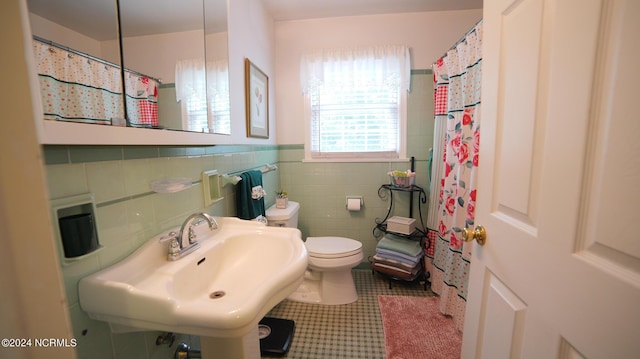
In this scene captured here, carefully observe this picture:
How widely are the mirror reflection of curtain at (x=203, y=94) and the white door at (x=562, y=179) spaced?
44.4 inches

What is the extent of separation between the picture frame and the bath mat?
162cm

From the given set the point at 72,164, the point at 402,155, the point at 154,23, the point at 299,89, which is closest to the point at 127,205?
the point at 72,164

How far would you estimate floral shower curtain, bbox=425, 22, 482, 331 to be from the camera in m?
1.52

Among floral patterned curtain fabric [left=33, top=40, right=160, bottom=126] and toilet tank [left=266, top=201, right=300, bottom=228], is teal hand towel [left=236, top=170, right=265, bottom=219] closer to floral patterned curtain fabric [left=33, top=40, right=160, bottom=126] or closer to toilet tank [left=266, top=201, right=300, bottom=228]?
toilet tank [left=266, top=201, right=300, bottom=228]

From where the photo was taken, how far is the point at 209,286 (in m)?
0.99

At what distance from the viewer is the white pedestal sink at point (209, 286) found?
24.3 inches

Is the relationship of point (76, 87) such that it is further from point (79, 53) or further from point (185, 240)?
point (185, 240)

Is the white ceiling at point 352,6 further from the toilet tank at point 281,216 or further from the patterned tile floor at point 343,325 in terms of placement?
the patterned tile floor at point 343,325

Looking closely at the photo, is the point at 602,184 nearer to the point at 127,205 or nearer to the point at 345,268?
the point at 127,205

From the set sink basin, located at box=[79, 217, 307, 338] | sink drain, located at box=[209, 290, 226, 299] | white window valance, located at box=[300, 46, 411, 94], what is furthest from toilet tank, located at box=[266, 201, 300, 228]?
white window valance, located at box=[300, 46, 411, 94]

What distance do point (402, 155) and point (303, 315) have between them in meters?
1.58

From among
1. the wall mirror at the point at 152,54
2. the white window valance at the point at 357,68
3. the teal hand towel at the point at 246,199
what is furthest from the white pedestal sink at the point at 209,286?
the white window valance at the point at 357,68

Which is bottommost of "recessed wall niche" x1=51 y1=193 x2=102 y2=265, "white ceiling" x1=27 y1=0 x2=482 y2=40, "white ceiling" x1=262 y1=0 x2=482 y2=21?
"recessed wall niche" x1=51 y1=193 x2=102 y2=265

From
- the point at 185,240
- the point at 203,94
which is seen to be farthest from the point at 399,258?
the point at 203,94
